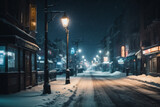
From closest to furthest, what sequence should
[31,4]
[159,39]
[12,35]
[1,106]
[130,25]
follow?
1. [1,106]
2. [12,35]
3. [31,4]
4. [159,39]
5. [130,25]

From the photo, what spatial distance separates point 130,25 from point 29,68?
34.8m

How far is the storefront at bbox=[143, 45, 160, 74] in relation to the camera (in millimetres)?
29862

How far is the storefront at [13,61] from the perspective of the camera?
39.7ft

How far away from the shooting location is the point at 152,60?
33.1 m

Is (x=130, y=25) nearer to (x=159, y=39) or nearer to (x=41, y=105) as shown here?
(x=159, y=39)

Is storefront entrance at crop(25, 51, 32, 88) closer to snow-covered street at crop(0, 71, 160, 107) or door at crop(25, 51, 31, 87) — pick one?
door at crop(25, 51, 31, 87)

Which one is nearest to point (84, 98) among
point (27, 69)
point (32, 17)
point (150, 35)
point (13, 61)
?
point (13, 61)

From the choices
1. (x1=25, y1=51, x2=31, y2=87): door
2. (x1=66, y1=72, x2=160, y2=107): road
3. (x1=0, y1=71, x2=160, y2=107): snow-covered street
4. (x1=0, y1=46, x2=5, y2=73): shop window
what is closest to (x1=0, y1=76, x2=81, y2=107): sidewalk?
(x1=0, y1=71, x2=160, y2=107): snow-covered street

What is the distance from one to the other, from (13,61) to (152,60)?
2551 centimetres

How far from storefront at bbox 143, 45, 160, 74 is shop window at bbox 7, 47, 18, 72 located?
20777 mm

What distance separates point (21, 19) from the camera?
592 inches

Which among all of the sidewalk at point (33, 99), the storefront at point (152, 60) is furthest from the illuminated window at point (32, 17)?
the storefront at point (152, 60)

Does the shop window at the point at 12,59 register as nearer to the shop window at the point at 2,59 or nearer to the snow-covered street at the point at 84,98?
the shop window at the point at 2,59

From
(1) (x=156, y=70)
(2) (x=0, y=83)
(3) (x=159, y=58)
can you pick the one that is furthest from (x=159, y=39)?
(2) (x=0, y=83)
